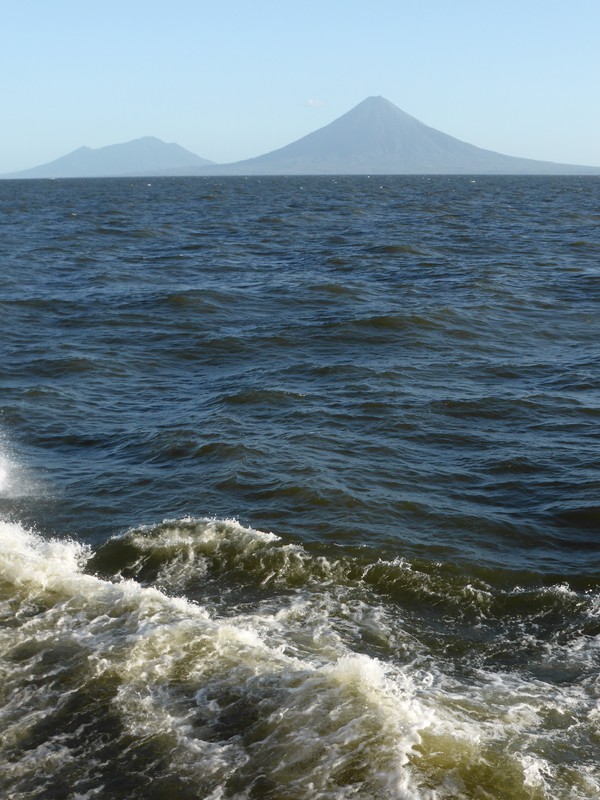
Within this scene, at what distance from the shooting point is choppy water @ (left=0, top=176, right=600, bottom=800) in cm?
697

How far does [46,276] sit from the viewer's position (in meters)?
32.7

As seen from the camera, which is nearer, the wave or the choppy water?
the wave

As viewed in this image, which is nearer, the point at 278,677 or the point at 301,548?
the point at 278,677

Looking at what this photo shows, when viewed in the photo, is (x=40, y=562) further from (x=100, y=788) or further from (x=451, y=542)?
(x=451, y=542)

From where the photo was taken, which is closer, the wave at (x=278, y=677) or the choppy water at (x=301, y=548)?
the wave at (x=278, y=677)

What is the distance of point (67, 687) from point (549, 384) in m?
12.7

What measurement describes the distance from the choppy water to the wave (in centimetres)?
3

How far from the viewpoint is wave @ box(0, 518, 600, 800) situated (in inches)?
264

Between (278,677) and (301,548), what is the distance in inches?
127

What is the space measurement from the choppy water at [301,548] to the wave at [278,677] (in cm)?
3

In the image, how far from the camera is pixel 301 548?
1107 centimetres

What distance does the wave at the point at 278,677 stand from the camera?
22.0 feet


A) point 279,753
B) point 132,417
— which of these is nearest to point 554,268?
point 132,417

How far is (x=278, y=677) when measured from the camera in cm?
790
